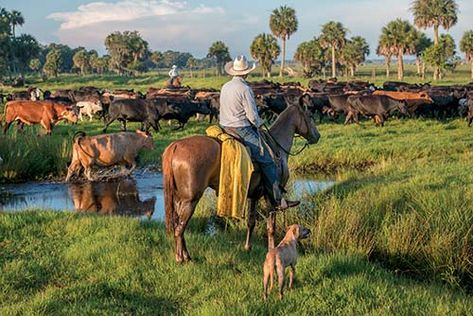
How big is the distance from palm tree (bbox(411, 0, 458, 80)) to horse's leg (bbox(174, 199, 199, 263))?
67.0 meters

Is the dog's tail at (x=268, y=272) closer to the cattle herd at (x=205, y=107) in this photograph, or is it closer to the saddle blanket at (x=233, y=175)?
the saddle blanket at (x=233, y=175)

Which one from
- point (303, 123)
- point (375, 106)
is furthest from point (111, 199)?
point (375, 106)

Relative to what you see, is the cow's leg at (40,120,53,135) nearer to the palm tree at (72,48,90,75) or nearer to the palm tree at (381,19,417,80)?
the palm tree at (381,19,417,80)

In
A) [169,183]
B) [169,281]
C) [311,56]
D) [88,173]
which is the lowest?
[88,173]

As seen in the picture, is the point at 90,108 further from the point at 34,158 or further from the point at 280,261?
the point at 280,261

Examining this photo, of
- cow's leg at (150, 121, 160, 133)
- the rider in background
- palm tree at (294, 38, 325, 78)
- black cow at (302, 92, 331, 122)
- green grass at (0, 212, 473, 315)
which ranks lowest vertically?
green grass at (0, 212, 473, 315)

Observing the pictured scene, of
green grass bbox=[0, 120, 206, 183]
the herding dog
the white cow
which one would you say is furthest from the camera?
the white cow

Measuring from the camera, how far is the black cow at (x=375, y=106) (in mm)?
24016

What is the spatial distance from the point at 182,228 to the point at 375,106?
18805 millimetres

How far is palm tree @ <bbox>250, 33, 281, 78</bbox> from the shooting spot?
7162 centimetres

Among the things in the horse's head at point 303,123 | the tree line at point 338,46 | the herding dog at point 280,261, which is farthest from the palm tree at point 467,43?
the herding dog at point 280,261

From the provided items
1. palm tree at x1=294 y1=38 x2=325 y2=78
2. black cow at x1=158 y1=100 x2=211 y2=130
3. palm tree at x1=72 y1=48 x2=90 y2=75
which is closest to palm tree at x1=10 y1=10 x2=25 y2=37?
palm tree at x1=72 y1=48 x2=90 y2=75

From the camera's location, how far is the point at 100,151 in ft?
44.1

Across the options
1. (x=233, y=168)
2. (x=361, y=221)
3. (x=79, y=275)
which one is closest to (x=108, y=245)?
(x=79, y=275)
